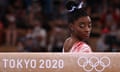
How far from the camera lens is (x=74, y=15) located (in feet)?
15.9

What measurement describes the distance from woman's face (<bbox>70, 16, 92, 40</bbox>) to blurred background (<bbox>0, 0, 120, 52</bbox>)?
22.7 feet

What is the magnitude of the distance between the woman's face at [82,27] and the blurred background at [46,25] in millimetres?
6934

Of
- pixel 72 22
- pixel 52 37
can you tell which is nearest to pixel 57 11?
pixel 52 37

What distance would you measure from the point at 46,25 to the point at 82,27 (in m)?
8.53

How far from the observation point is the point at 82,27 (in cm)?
482

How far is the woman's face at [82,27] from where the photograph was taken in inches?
189

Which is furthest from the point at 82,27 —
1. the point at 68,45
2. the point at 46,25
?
the point at 46,25

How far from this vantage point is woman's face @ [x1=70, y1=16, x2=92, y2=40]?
15.8 ft

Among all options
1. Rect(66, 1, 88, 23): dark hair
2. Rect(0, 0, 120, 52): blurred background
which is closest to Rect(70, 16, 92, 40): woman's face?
Rect(66, 1, 88, 23): dark hair

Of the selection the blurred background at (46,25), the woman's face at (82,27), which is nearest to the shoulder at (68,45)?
A: the woman's face at (82,27)

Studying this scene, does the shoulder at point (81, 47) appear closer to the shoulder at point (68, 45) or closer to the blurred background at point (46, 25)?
the shoulder at point (68, 45)

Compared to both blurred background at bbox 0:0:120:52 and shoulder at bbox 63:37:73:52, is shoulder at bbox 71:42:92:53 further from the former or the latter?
blurred background at bbox 0:0:120:52

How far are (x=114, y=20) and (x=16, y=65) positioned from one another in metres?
8.72

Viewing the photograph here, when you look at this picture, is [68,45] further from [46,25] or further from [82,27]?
[46,25]
